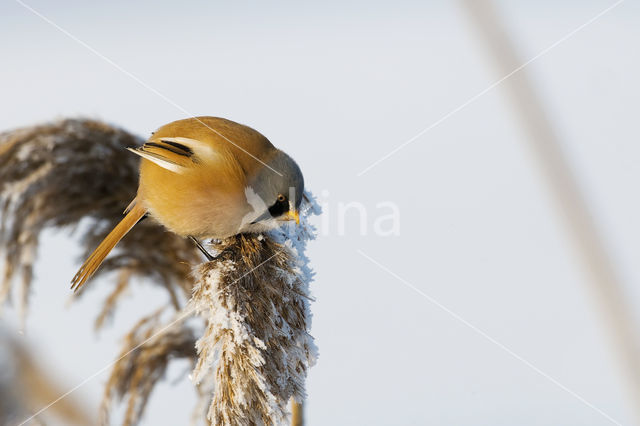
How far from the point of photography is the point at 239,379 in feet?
6.94

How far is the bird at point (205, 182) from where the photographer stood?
2.91 m

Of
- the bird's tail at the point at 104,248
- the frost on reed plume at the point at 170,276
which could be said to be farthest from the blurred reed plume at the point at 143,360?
the bird's tail at the point at 104,248

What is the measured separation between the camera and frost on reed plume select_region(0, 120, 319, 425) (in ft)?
7.04

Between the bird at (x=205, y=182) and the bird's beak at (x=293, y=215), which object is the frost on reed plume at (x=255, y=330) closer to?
the bird's beak at (x=293, y=215)

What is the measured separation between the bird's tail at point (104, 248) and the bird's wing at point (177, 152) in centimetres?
30

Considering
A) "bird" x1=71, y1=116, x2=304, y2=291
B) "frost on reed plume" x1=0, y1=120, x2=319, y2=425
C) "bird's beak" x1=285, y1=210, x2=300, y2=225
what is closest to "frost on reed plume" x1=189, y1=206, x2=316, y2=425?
"frost on reed plume" x1=0, y1=120, x2=319, y2=425

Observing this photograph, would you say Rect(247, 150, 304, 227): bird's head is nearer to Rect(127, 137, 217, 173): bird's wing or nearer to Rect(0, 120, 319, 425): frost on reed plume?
Rect(0, 120, 319, 425): frost on reed plume

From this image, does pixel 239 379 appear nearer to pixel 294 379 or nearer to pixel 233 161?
pixel 294 379

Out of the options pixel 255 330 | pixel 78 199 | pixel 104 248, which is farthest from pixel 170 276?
pixel 255 330

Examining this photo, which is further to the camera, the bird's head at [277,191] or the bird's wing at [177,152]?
the bird's wing at [177,152]

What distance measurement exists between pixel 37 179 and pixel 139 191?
0.56m

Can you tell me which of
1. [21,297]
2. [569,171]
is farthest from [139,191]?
[569,171]

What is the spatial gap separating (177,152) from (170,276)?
65cm

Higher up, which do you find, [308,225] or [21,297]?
[21,297]
